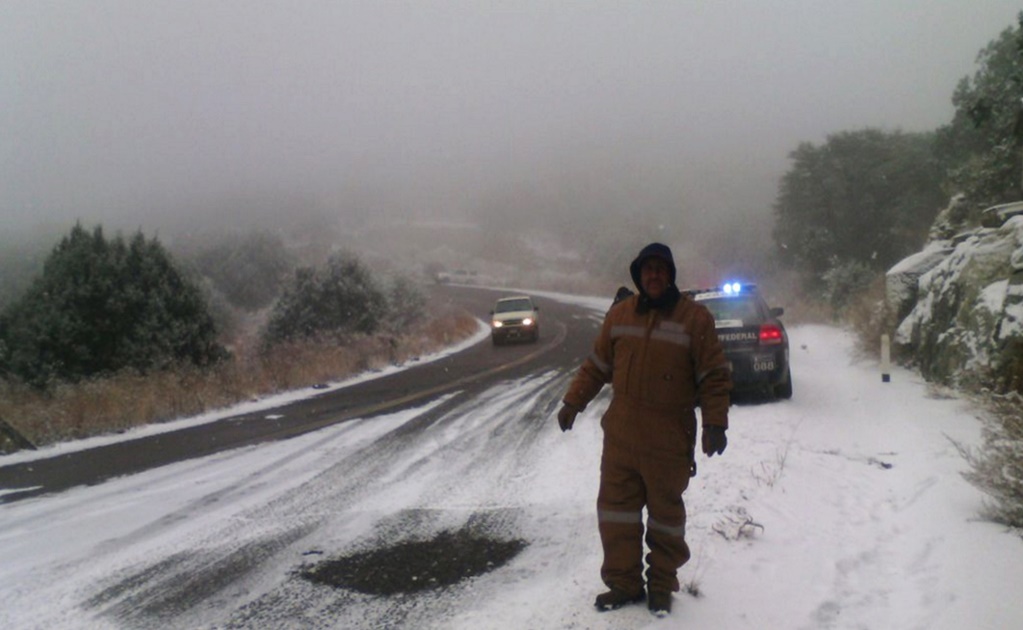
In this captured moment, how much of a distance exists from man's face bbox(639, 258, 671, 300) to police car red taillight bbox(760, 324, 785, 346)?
287 inches

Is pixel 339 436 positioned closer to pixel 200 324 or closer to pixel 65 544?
pixel 65 544

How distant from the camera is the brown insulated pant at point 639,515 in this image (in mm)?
4398

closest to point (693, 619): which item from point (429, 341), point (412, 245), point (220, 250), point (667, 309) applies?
point (667, 309)

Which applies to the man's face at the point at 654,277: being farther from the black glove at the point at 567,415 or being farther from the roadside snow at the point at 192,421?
the roadside snow at the point at 192,421

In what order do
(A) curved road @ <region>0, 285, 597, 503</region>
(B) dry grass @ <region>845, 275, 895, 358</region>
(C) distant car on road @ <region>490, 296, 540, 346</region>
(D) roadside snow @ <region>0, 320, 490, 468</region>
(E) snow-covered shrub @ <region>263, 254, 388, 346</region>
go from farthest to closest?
1. (C) distant car on road @ <region>490, 296, 540, 346</region>
2. (E) snow-covered shrub @ <region>263, 254, 388, 346</region>
3. (B) dry grass @ <region>845, 275, 895, 358</region>
4. (D) roadside snow @ <region>0, 320, 490, 468</region>
5. (A) curved road @ <region>0, 285, 597, 503</region>

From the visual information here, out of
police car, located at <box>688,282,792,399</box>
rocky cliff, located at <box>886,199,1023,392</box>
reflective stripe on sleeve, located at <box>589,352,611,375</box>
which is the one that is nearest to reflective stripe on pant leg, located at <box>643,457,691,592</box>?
reflective stripe on sleeve, located at <box>589,352,611,375</box>

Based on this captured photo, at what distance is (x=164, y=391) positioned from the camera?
1424 centimetres

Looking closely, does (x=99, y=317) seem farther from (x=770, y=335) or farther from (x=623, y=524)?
(x=623, y=524)

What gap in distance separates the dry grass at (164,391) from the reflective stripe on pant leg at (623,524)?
9667 mm

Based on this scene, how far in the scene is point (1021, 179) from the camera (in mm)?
19391

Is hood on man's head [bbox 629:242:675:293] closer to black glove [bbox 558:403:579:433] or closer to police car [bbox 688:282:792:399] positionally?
black glove [bbox 558:403:579:433]

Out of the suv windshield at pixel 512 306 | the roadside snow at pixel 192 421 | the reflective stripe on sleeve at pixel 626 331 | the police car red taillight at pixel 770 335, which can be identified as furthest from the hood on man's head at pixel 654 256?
the suv windshield at pixel 512 306

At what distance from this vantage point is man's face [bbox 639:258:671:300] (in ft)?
14.8

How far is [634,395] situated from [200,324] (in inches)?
688
